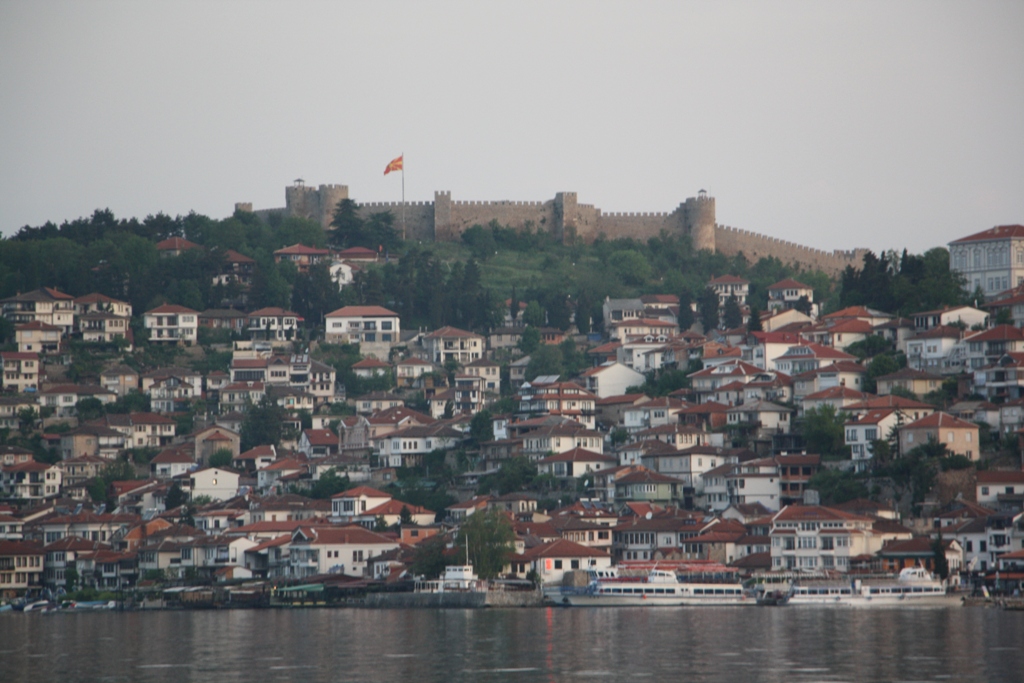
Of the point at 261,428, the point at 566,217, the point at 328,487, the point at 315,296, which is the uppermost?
the point at 566,217

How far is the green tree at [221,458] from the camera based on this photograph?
86312mm

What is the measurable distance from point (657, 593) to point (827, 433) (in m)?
12.8

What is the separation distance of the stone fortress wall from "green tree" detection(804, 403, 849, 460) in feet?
146

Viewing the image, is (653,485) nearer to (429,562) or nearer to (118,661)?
(429,562)

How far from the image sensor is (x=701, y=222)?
11862cm

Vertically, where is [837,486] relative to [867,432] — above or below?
below

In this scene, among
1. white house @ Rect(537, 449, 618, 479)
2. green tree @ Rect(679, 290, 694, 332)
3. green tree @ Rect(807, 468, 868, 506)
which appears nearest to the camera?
green tree @ Rect(807, 468, 868, 506)

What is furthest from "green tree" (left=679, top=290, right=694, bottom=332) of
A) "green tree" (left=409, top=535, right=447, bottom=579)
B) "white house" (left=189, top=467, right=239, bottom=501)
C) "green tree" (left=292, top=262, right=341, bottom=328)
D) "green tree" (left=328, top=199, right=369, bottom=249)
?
"green tree" (left=409, top=535, right=447, bottom=579)

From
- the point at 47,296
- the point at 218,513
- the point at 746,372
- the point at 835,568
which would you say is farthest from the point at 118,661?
the point at 47,296

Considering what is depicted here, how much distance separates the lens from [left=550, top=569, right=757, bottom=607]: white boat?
6341 cm

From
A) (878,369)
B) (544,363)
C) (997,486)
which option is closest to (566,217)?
(544,363)

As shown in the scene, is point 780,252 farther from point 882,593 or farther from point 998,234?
point 882,593

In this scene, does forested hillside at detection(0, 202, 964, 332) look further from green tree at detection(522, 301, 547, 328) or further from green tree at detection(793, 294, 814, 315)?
green tree at detection(793, 294, 814, 315)

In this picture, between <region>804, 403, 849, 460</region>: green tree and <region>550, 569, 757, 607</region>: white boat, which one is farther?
<region>804, 403, 849, 460</region>: green tree
